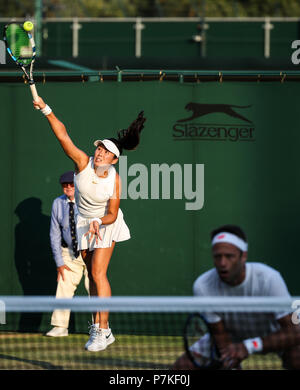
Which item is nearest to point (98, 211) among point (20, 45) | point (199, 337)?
point (20, 45)

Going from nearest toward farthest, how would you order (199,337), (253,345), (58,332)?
(253,345) → (199,337) → (58,332)

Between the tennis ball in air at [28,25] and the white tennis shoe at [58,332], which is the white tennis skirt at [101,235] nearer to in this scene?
the white tennis shoe at [58,332]

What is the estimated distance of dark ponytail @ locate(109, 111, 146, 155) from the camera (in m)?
8.22

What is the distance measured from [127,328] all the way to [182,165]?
5.68 ft

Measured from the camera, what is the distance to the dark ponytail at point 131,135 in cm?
822

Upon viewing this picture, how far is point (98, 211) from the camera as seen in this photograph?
24.8 feet

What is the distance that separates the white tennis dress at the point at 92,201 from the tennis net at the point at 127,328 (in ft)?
2.71

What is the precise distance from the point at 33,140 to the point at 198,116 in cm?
171

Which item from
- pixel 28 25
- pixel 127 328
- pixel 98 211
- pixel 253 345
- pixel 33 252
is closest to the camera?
pixel 253 345

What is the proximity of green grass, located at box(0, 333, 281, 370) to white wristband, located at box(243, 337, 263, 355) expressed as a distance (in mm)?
308

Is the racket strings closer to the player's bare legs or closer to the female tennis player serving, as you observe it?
the female tennis player serving

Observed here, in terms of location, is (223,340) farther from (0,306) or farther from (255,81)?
(255,81)

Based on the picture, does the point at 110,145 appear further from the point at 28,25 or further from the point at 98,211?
the point at 28,25

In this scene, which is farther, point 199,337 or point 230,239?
point 199,337
